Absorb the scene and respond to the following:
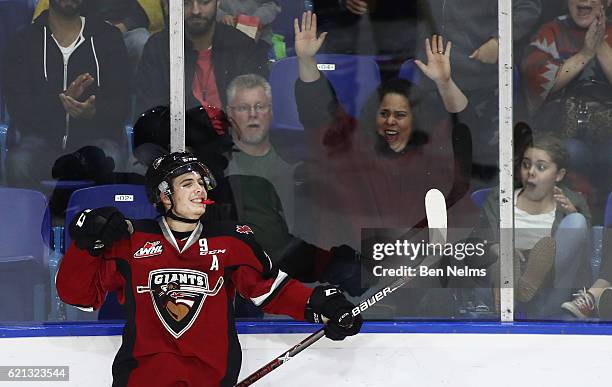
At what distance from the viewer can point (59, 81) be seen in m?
3.70

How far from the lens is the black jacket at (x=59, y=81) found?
12.1 feet

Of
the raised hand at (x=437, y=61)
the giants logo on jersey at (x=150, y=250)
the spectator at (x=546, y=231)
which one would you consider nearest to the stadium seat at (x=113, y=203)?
the giants logo on jersey at (x=150, y=250)

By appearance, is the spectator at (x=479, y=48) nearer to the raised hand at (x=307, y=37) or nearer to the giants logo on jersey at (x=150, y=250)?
the raised hand at (x=307, y=37)

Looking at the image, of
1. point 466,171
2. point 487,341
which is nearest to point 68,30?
point 466,171

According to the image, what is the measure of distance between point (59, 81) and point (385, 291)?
1.30 m

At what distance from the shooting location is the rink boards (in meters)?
3.64

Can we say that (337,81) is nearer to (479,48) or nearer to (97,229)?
(479,48)

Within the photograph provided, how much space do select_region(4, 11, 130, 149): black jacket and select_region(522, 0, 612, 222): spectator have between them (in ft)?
4.52

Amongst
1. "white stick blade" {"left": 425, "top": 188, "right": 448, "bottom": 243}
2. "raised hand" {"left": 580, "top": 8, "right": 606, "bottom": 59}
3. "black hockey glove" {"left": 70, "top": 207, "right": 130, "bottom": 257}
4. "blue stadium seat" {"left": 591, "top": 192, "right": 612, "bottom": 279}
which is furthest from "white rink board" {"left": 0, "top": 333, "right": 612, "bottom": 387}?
"raised hand" {"left": 580, "top": 8, "right": 606, "bottom": 59}

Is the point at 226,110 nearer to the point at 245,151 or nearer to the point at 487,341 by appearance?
the point at 245,151

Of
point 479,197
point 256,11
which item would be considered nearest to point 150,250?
point 256,11

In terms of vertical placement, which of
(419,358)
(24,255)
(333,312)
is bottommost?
(419,358)

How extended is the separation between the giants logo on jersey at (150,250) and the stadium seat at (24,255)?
0.43 metres

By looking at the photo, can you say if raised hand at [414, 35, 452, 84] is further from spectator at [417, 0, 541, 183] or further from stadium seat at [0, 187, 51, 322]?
stadium seat at [0, 187, 51, 322]
